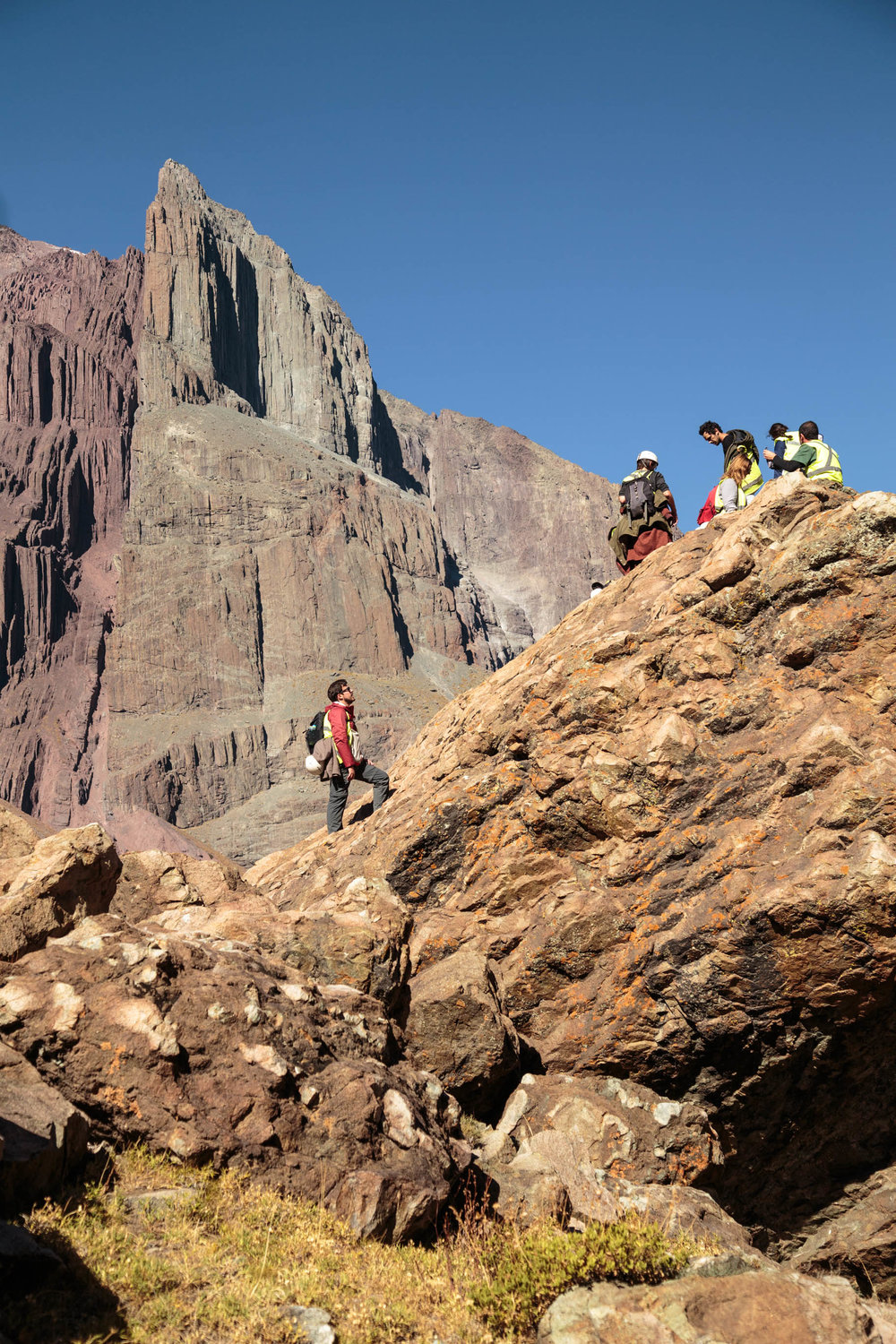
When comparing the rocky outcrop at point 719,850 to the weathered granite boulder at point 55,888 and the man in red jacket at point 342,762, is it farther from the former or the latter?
the weathered granite boulder at point 55,888

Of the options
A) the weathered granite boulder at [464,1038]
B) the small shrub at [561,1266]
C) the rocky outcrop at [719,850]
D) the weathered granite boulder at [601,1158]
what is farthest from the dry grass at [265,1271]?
the rocky outcrop at [719,850]

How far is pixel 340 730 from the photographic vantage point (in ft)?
45.1

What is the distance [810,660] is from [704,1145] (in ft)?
16.0

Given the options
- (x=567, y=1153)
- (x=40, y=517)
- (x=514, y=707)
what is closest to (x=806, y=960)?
(x=567, y=1153)

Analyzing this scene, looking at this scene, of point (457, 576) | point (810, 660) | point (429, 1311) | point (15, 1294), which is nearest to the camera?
point (15, 1294)

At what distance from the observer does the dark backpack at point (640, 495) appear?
1381cm

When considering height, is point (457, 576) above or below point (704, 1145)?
above

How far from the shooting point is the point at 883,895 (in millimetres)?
8016

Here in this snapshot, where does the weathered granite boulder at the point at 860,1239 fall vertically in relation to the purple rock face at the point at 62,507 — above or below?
below

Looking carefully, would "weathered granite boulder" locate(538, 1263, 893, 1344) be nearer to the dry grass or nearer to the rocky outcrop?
the dry grass

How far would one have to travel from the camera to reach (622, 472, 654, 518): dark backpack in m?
13.8

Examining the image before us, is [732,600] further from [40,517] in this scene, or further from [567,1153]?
[40,517]

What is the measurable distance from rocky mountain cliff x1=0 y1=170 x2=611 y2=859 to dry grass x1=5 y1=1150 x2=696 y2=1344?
85.0m

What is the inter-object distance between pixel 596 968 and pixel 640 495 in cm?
720
